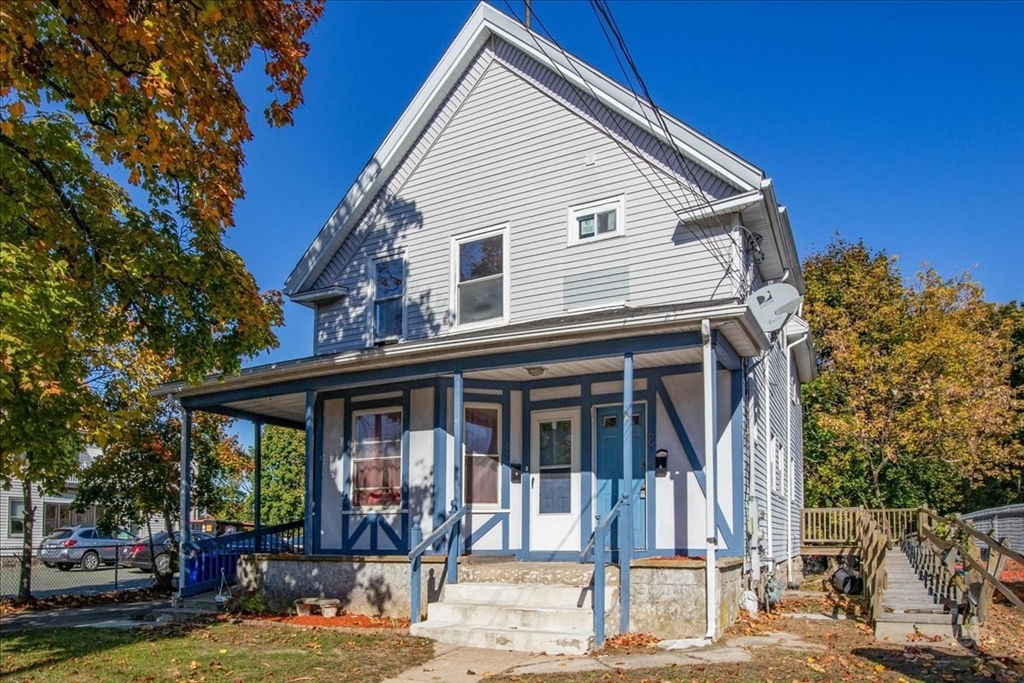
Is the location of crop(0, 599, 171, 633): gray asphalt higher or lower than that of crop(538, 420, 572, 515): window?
lower

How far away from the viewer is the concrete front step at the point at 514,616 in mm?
9586

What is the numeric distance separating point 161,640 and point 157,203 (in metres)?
5.42

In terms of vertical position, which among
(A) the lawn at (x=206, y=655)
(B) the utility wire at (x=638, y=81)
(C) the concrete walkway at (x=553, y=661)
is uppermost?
(B) the utility wire at (x=638, y=81)

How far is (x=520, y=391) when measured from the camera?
13125 mm

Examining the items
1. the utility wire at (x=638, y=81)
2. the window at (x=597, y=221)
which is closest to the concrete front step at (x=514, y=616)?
the utility wire at (x=638, y=81)

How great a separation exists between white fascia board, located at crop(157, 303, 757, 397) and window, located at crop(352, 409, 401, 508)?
1.34 metres

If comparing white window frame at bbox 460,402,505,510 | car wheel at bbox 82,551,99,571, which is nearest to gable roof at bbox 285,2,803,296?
white window frame at bbox 460,402,505,510

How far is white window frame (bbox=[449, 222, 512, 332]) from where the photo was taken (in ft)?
45.5

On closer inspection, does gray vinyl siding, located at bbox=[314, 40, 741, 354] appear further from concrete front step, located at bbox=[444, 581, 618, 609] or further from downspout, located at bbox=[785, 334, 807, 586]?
downspout, located at bbox=[785, 334, 807, 586]

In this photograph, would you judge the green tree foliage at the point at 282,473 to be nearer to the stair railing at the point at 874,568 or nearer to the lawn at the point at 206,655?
the lawn at the point at 206,655

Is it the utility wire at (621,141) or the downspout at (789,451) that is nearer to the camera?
the utility wire at (621,141)

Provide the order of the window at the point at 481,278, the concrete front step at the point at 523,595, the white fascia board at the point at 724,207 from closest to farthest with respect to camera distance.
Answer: the concrete front step at the point at 523,595, the white fascia board at the point at 724,207, the window at the point at 481,278

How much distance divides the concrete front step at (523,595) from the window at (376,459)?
2.93m

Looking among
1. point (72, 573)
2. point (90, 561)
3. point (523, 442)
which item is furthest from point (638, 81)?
point (90, 561)
